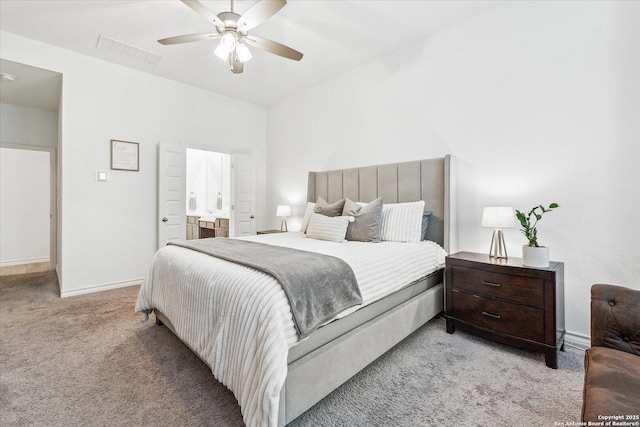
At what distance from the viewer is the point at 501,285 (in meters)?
2.08

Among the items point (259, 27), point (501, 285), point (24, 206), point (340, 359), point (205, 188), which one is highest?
point (259, 27)

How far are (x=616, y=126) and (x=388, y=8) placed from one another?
2.05 m

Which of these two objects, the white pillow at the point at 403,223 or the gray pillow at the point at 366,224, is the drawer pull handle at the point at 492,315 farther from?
the gray pillow at the point at 366,224

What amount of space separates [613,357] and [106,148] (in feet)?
16.0

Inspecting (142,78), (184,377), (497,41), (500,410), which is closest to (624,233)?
(500,410)

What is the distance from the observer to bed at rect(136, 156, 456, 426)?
122 cm

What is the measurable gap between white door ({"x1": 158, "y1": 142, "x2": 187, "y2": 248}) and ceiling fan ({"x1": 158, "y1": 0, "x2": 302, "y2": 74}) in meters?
2.04

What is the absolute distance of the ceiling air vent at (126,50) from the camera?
315cm

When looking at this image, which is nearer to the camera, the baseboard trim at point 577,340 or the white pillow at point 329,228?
the baseboard trim at point 577,340

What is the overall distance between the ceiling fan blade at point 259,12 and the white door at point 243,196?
9.41ft

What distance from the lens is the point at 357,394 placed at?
1.62 m

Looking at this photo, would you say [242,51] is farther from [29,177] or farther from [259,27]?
[29,177]

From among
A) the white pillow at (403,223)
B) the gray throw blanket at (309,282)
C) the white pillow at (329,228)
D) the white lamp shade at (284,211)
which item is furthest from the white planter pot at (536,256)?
the white lamp shade at (284,211)

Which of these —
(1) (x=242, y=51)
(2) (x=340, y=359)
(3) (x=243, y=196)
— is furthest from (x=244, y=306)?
(3) (x=243, y=196)
